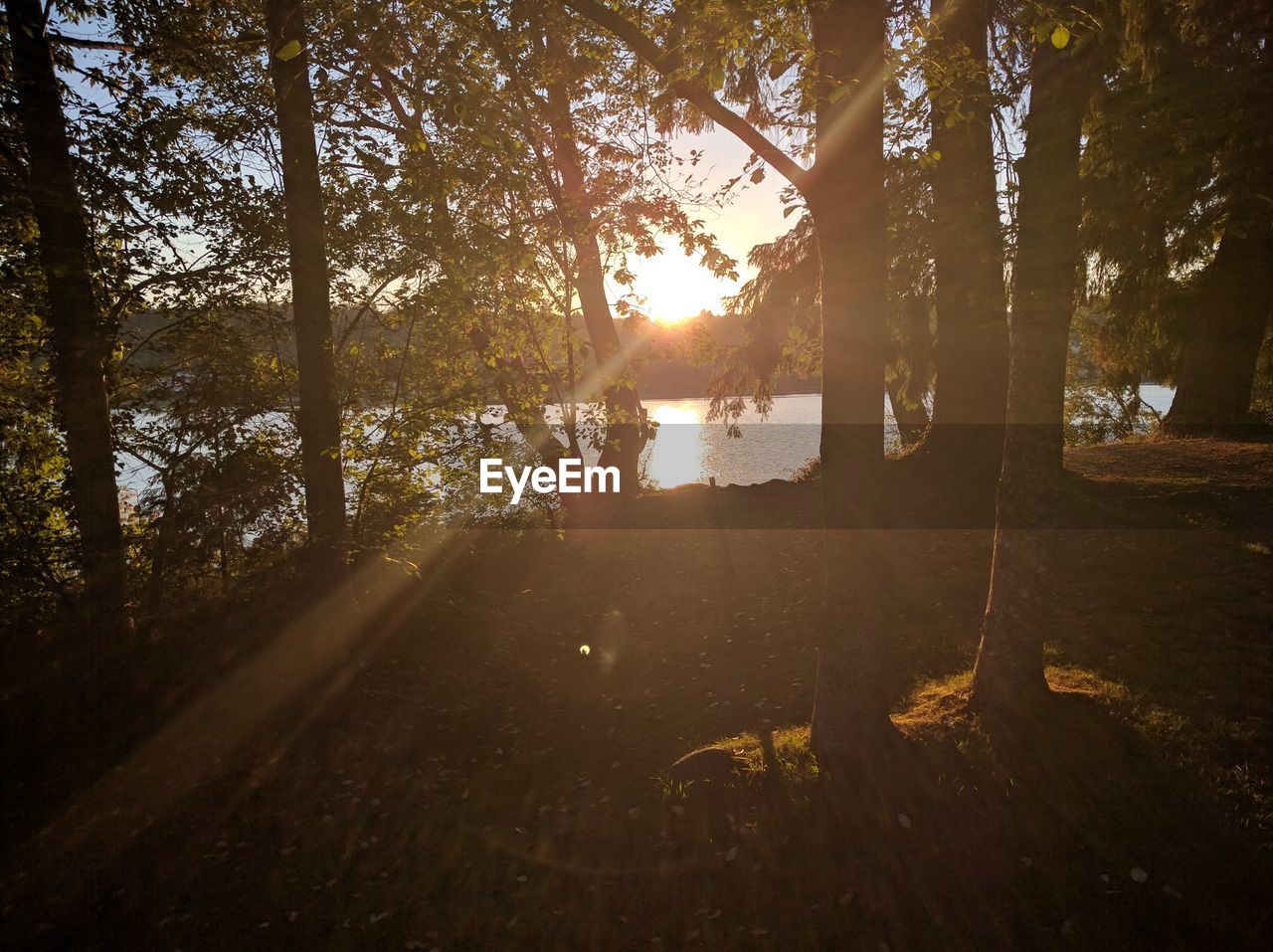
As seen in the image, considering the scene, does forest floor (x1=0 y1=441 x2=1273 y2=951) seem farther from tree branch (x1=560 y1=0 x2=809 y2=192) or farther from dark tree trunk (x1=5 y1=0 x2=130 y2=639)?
tree branch (x1=560 y1=0 x2=809 y2=192)

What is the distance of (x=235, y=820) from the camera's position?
16.5 ft

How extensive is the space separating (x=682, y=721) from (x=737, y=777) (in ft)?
5.38

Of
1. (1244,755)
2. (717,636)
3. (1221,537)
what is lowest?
(717,636)

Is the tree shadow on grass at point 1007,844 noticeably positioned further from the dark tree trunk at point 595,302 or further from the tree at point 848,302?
the dark tree trunk at point 595,302

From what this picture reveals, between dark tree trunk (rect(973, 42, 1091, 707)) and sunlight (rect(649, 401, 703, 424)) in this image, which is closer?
dark tree trunk (rect(973, 42, 1091, 707))

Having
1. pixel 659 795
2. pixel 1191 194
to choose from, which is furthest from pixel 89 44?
pixel 1191 194

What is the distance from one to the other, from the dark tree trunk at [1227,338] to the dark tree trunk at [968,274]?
5674 mm

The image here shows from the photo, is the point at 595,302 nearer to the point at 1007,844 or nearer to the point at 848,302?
the point at 848,302

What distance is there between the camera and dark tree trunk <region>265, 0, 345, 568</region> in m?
6.79

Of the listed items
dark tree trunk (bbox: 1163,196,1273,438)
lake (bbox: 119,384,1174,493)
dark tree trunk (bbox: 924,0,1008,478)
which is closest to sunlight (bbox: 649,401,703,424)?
lake (bbox: 119,384,1174,493)

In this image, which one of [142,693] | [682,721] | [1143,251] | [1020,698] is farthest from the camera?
[1143,251]

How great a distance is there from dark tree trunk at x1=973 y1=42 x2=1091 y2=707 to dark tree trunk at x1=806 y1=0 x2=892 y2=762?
3.68 feet

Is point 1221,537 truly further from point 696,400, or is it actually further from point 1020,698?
point 696,400

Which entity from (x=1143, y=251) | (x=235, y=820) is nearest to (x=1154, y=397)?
(x=1143, y=251)
